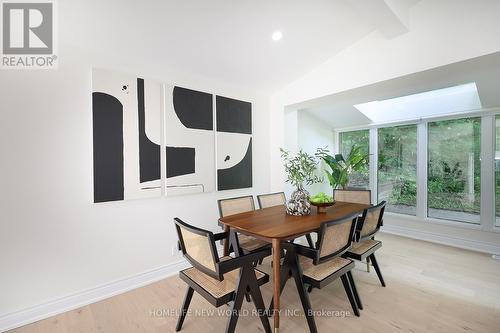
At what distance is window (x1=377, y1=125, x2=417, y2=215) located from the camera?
433 cm

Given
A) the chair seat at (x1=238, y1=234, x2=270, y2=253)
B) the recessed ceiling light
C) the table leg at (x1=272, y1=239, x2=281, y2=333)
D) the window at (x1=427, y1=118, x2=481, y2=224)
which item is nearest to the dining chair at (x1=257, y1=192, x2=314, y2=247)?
the chair seat at (x1=238, y1=234, x2=270, y2=253)

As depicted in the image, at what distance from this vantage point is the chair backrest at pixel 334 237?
1649 millimetres

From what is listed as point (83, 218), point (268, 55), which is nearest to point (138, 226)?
point (83, 218)

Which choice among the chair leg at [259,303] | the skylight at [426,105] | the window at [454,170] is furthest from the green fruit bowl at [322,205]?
the window at [454,170]

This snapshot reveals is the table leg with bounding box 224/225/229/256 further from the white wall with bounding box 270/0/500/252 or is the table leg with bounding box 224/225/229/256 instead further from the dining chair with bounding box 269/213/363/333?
the white wall with bounding box 270/0/500/252

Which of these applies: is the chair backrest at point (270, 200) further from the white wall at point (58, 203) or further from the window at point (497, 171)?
the window at point (497, 171)

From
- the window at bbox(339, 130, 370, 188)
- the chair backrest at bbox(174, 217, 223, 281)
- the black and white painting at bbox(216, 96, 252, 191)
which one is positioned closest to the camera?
the chair backrest at bbox(174, 217, 223, 281)

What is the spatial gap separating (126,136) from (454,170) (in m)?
4.94

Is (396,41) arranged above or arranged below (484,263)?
above

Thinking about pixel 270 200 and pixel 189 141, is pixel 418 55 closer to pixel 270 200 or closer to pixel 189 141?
pixel 270 200

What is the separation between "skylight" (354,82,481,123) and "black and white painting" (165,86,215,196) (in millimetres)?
2925

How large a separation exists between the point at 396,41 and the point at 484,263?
304cm

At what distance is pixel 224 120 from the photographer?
320 cm

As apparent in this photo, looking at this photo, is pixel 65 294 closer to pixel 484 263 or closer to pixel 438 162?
pixel 484 263
